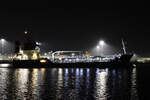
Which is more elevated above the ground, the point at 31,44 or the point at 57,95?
the point at 31,44

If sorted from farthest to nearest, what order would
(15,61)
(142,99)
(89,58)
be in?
(89,58) → (15,61) → (142,99)

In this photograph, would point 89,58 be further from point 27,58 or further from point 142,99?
point 142,99

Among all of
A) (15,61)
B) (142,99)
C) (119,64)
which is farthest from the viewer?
(15,61)

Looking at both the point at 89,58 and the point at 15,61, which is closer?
the point at 15,61

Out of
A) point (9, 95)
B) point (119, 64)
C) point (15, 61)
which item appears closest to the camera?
point (9, 95)

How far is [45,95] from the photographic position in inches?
955

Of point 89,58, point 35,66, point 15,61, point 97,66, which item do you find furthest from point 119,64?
point 15,61

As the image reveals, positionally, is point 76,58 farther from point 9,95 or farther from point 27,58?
point 9,95

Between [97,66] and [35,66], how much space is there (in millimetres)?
22293

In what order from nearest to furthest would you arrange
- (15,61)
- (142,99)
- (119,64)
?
(142,99), (119,64), (15,61)

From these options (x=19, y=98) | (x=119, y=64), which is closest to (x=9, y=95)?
(x=19, y=98)

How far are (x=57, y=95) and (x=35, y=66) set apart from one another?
64.0 m

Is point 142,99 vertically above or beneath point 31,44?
beneath

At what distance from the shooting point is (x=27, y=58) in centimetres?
9225
